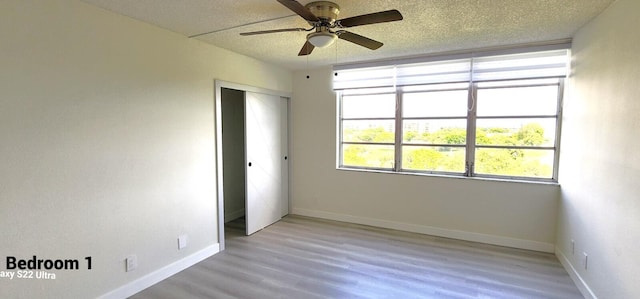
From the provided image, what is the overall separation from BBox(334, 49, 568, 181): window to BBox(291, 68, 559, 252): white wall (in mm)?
192

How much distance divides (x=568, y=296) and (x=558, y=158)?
4.98 feet

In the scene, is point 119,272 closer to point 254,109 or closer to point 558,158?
point 254,109

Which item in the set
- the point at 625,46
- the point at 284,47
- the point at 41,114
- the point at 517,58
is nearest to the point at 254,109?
the point at 284,47

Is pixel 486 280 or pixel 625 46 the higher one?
pixel 625 46

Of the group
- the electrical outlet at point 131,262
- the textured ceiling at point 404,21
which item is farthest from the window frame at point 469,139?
the electrical outlet at point 131,262

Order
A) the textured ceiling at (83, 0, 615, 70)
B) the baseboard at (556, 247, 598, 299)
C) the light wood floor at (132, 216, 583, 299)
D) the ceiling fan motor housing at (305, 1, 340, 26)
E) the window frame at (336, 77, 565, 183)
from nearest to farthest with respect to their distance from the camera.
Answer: the ceiling fan motor housing at (305, 1, 340, 26), the textured ceiling at (83, 0, 615, 70), the baseboard at (556, 247, 598, 299), the light wood floor at (132, 216, 583, 299), the window frame at (336, 77, 565, 183)

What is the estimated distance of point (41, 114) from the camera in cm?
194

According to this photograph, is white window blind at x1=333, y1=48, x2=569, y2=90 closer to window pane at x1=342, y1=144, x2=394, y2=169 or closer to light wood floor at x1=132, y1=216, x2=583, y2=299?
window pane at x1=342, y1=144, x2=394, y2=169

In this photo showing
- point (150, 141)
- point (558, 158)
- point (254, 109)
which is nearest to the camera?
point (150, 141)

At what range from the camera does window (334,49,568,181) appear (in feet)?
10.9

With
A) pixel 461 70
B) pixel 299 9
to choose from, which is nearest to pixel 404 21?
pixel 299 9

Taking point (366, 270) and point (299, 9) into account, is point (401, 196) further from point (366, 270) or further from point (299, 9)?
point (299, 9)

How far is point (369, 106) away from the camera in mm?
4293

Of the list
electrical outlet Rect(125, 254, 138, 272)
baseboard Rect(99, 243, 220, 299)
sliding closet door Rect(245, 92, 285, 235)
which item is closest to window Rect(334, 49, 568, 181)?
sliding closet door Rect(245, 92, 285, 235)
